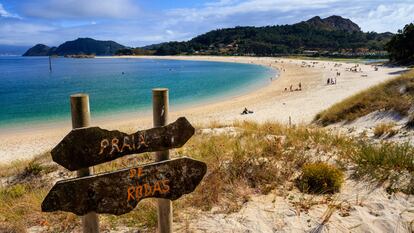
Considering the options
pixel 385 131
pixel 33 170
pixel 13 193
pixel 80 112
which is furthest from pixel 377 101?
pixel 80 112

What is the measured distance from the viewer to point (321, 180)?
205 inches

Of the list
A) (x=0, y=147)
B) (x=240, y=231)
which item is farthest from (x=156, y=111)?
(x=0, y=147)

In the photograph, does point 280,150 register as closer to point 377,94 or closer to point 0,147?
point 377,94

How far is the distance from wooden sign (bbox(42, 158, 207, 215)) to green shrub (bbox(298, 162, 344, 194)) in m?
2.46

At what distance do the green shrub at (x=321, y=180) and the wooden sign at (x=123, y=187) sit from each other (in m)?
2.46

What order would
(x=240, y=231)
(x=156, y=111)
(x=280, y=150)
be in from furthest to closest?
(x=280, y=150) → (x=240, y=231) → (x=156, y=111)

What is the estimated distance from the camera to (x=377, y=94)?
568 inches

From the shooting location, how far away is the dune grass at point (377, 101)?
41.2 ft

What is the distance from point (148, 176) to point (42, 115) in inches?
1057

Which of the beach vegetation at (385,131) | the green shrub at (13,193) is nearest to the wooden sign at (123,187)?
the green shrub at (13,193)

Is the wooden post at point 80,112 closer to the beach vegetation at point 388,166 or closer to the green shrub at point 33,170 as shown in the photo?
the beach vegetation at point 388,166

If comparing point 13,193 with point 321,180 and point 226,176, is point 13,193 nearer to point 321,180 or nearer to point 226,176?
point 226,176

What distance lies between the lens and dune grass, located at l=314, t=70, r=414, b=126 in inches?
494

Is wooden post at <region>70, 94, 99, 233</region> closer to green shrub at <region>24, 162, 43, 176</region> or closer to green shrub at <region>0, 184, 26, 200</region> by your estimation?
green shrub at <region>0, 184, 26, 200</region>
